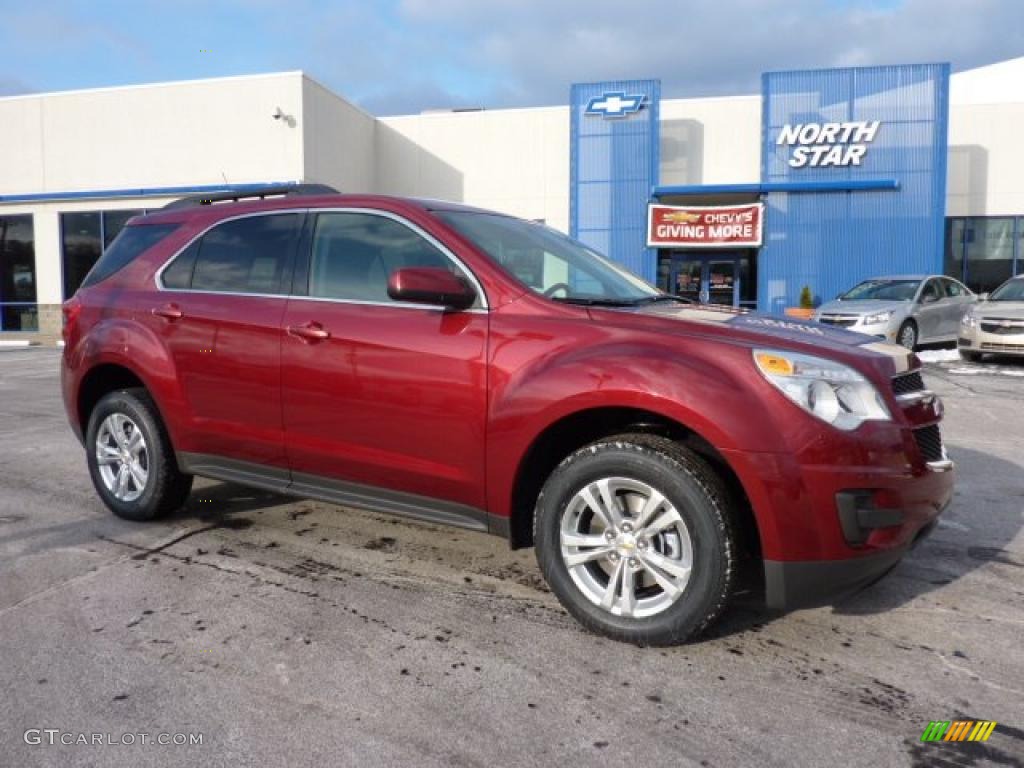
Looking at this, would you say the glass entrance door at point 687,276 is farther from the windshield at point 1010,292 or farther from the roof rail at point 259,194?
the roof rail at point 259,194

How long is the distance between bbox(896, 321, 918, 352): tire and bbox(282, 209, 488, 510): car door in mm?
12308

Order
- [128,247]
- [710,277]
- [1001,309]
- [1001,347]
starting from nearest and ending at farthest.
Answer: [128,247] < [1001,347] < [1001,309] < [710,277]

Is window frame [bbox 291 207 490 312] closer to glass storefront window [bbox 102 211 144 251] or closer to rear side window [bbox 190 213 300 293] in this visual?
rear side window [bbox 190 213 300 293]

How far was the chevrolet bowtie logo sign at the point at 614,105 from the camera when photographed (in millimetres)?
21578

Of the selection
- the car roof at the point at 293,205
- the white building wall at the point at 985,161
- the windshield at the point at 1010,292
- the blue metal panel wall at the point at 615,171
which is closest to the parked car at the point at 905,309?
the windshield at the point at 1010,292

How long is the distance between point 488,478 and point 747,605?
4.20 ft

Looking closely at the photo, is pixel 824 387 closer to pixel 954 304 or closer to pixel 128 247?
pixel 128 247

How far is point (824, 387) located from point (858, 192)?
20.3 m

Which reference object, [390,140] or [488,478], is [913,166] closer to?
[390,140]

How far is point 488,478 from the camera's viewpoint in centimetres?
329

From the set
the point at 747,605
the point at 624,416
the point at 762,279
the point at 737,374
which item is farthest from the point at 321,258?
the point at 762,279

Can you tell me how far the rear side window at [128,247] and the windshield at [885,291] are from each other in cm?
1319

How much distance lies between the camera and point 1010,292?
45.6 ft

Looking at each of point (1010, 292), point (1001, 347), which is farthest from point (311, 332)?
point (1010, 292)
